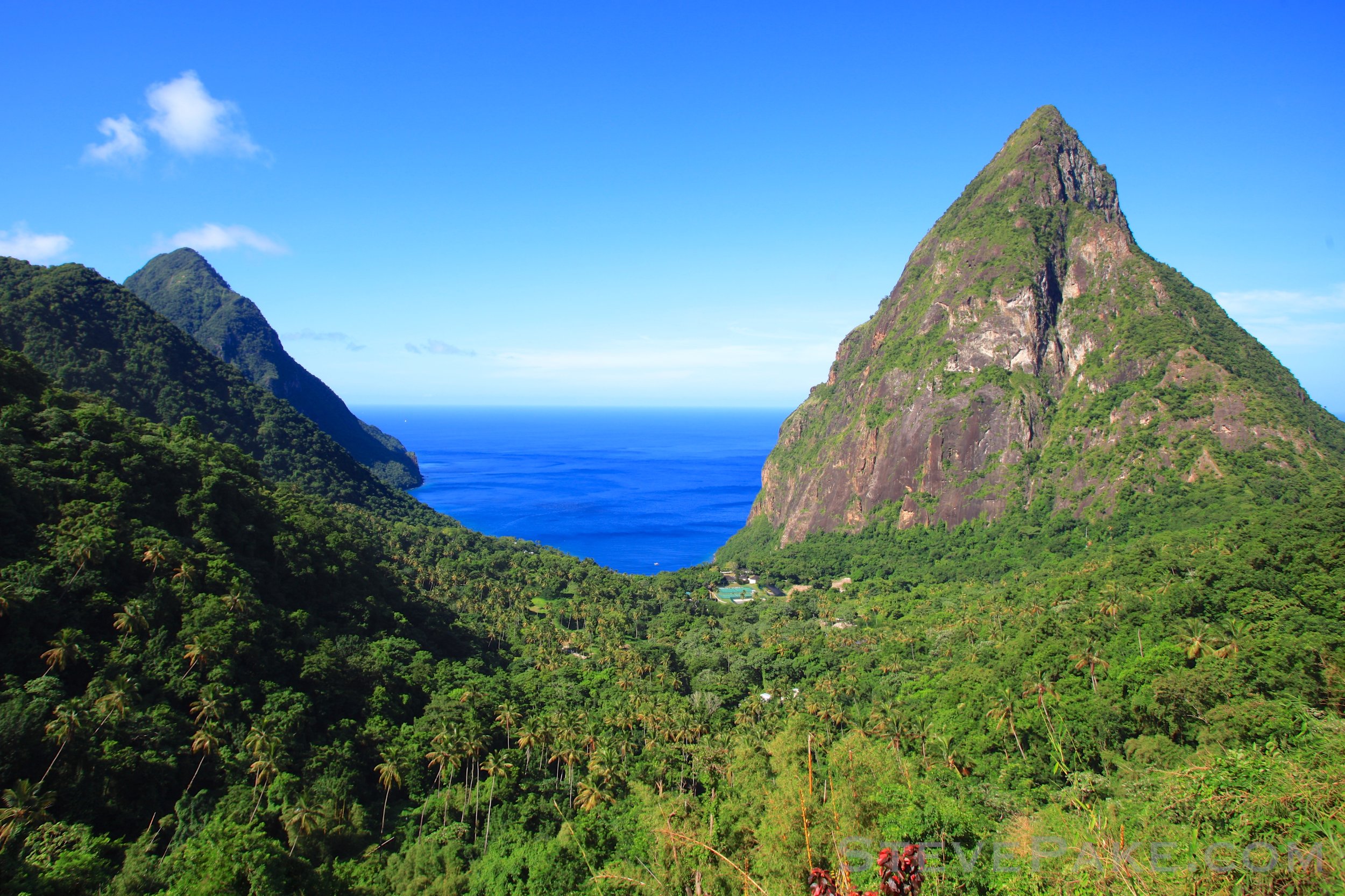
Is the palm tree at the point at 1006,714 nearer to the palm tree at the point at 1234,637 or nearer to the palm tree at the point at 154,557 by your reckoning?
the palm tree at the point at 1234,637

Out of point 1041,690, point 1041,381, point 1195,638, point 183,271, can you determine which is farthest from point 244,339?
point 1195,638

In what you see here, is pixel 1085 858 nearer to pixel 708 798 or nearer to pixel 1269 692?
pixel 708 798

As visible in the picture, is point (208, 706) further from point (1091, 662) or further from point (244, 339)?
point (244, 339)

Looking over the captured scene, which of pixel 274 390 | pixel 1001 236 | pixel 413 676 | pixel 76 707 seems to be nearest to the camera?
pixel 76 707

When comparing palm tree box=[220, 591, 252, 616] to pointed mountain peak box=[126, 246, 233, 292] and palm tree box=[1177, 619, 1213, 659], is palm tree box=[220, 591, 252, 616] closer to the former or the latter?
palm tree box=[1177, 619, 1213, 659]

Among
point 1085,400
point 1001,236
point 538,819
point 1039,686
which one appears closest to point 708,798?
point 538,819
